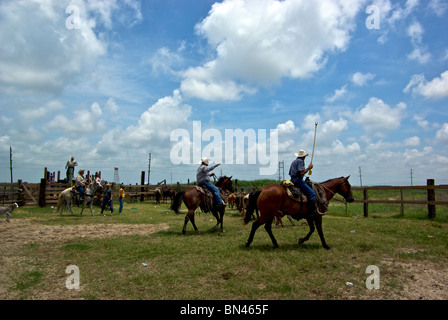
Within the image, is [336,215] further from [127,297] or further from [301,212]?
[127,297]

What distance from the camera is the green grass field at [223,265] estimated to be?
4543 millimetres

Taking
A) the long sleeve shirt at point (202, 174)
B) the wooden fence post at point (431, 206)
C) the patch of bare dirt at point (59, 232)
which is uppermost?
the long sleeve shirt at point (202, 174)

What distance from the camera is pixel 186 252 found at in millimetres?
7176

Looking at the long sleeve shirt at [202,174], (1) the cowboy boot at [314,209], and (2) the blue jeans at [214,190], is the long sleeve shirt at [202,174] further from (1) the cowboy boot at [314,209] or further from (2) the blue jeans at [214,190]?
(1) the cowboy boot at [314,209]

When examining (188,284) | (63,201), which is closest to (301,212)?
(188,284)

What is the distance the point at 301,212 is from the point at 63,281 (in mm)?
5822

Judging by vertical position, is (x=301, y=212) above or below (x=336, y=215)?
above

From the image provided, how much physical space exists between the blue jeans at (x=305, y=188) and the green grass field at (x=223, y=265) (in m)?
1.40

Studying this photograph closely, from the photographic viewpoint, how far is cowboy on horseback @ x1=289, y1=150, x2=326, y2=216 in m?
7.52

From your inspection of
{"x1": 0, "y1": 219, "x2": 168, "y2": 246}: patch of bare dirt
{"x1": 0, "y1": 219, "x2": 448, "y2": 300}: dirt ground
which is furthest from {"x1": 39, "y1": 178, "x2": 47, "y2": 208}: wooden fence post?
{"x1": 0, "y1": 219, "x2": 448, "y2": 300}: dirt ground

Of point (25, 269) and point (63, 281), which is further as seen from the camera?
point (25, 269)

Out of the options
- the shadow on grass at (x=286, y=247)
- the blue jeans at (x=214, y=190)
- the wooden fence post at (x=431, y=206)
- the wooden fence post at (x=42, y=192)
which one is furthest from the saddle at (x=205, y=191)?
the wooden fence post at (x=42, y=192)

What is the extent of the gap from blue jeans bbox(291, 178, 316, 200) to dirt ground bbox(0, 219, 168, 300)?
5.73m
